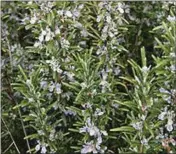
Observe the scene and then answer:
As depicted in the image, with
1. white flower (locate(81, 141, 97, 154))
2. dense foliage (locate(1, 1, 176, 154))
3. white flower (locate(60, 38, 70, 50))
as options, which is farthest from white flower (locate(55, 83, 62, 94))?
white flower (locate(81, 141, 97, 154))

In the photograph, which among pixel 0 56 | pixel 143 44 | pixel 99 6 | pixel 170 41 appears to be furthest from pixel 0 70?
pixel 170 41

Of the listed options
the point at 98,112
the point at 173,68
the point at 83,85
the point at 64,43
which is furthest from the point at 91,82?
the point at 173,68

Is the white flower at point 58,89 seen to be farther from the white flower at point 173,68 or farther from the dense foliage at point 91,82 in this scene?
the white flower at point 173,68

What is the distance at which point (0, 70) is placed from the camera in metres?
2.94

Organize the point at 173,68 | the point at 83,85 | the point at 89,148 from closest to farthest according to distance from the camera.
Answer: the point at 173,68, the point at 83,85, the point at 89,148

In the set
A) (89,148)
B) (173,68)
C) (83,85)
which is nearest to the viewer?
(173,68)

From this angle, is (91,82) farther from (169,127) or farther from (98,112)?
(169,127)

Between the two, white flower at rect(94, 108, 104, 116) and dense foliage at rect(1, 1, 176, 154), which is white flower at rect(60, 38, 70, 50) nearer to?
dense foliage at rect(1, 1, 176, 154)

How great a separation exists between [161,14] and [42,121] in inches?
39.4

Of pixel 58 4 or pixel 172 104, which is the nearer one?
pixel 172 104

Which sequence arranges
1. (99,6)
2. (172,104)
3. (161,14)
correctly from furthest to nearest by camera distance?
(161,14)
(99,6)
(172,104)

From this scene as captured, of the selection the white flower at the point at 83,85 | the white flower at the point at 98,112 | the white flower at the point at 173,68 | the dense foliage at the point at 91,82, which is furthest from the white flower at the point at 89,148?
the white flower at the point at 173,68

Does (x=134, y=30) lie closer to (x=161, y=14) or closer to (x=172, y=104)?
(x=161, y=14)

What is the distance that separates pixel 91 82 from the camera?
242 centimetres
